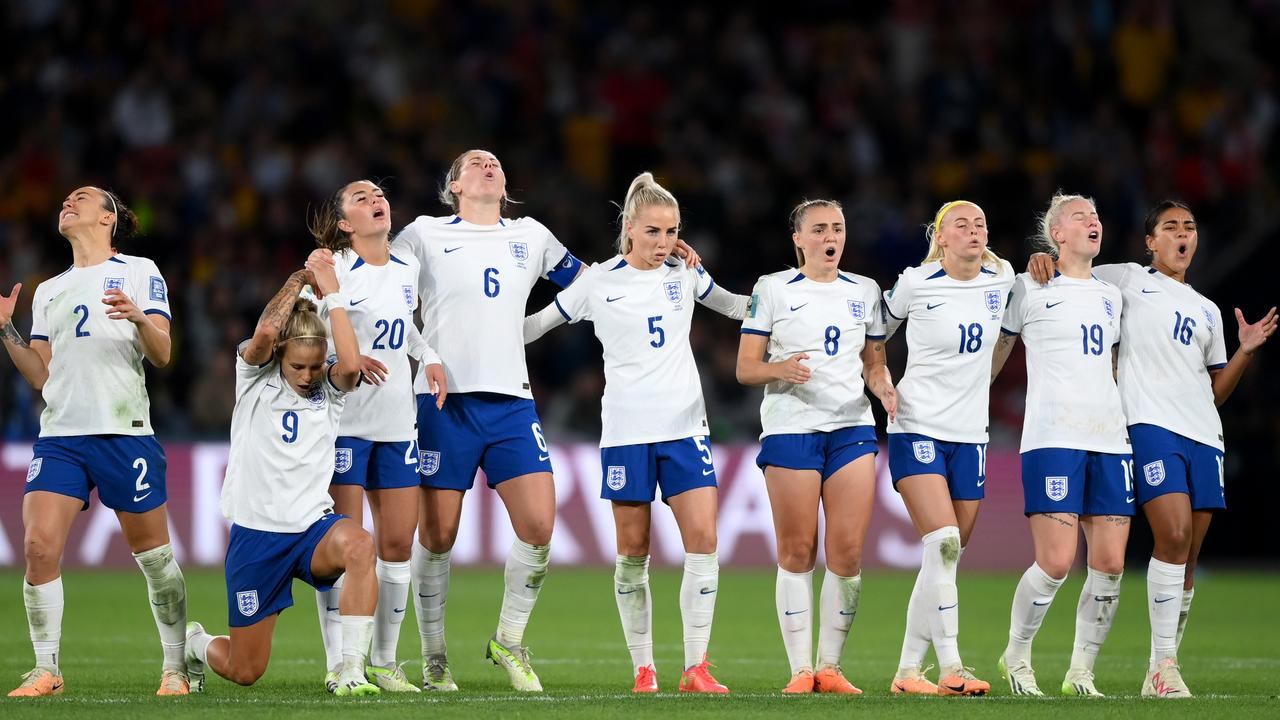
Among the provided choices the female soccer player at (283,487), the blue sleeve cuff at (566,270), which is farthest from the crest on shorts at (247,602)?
the blue sleeve cuff at (566,270)

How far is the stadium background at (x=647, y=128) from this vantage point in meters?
17.8

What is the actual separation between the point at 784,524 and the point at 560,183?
41.1 feet

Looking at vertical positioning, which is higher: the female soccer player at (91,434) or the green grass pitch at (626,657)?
the female soccer player at (91,434)

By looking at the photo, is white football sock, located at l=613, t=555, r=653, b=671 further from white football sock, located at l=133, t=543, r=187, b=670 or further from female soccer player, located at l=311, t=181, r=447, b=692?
white football sock, located at l=133, t=543, r=187, b=670

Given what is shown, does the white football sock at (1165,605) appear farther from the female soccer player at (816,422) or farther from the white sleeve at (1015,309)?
the female soccer player at (816,422)

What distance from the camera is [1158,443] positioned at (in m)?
8.50

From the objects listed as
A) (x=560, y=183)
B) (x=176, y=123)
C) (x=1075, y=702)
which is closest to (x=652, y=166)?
(x=560, y=183)

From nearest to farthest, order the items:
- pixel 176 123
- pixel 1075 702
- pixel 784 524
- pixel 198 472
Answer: pixel 1075 702 → pixel 784 524 → pixel 198 472 → pixel 176 123

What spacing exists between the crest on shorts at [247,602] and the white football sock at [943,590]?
3.28 meters

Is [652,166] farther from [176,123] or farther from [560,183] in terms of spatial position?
[176,123]

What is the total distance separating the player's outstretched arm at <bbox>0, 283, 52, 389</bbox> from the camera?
8.09 m

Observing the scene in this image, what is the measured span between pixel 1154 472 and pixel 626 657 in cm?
358

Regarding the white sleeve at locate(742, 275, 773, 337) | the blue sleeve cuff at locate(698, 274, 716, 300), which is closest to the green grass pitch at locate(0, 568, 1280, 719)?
the white sleeve at locate(742, 275, 773, 337)

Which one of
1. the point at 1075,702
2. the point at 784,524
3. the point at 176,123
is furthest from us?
the point at 176,123
